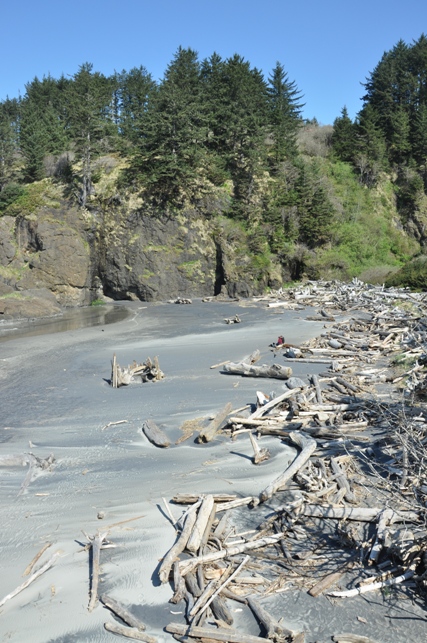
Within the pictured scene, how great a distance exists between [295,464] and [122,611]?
356cm

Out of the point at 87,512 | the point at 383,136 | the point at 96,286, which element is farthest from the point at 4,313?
the point at 383,136

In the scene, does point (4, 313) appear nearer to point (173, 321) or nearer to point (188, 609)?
point (173, 321)

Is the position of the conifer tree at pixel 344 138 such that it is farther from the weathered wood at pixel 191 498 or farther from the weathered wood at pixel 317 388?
the weathered wood at pixel 191 498

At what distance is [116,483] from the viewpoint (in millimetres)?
7809

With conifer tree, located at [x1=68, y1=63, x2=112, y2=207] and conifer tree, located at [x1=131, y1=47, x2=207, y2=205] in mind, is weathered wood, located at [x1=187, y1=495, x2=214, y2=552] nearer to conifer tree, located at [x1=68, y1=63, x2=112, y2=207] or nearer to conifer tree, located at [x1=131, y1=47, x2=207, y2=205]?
conifer tree, located at [x1=131, y1=47, x2=207, y2=205]

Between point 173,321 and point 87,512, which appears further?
point 173,321

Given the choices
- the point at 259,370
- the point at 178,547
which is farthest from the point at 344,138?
the point at 178,547

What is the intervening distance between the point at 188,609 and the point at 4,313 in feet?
87.7

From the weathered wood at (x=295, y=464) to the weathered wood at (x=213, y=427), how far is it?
1517 millimetres

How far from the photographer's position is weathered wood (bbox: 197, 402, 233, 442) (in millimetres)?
9438

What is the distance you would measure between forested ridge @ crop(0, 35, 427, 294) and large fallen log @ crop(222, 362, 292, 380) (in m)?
22.5

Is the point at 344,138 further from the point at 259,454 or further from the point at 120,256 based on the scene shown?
the point at 259,454

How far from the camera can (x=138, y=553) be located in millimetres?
5883

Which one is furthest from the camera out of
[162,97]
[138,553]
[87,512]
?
[162,97]
